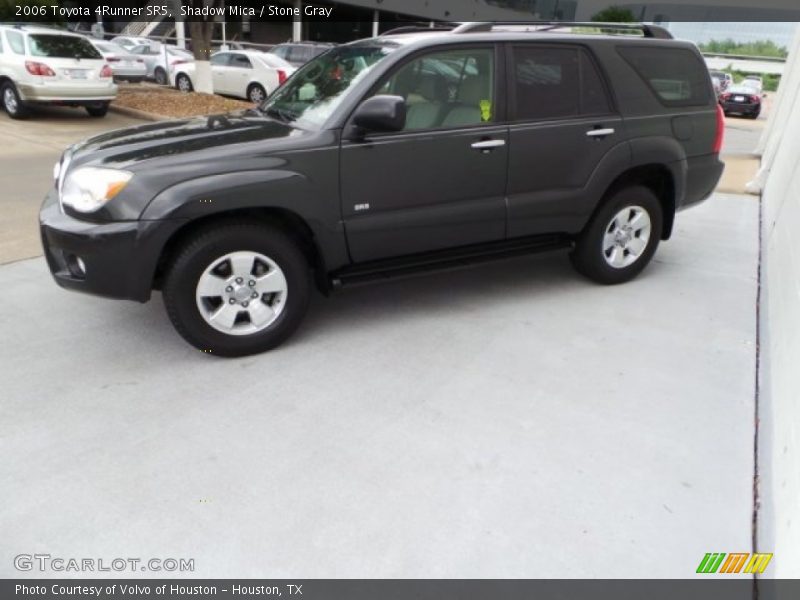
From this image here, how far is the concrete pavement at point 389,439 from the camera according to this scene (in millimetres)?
2369

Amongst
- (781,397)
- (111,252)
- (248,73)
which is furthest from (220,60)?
(781,397)

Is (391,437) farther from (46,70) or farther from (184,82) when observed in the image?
(184,82)

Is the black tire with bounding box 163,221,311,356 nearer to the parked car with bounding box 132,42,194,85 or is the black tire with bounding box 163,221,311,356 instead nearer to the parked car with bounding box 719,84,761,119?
the parked car with bounding box 132,42,194,85

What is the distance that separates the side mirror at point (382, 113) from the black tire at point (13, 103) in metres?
9.95

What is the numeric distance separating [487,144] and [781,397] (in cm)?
214

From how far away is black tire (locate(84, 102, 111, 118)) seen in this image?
1180 centimetres

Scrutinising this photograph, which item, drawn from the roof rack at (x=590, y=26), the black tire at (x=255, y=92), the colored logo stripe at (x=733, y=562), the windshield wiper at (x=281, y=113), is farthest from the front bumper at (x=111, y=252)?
the black tire at (x=255, y=92)

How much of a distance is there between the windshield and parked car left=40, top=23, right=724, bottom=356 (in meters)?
0.02

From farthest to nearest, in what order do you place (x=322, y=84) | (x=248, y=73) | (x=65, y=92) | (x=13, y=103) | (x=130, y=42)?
(x=130, y=42)
(x=248, y=73)
(x=13, y=103)
(x=65, y=92)
(x=322, y=84)

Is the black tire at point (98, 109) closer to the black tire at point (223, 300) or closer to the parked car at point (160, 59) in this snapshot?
the parked car at point (160, 59)

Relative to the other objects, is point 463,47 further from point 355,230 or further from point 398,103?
point 355,230

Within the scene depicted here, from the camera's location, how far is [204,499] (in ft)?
8.39

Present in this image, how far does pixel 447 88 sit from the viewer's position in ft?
13.0

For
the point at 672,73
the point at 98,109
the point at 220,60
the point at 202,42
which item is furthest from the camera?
the point at 220,60
